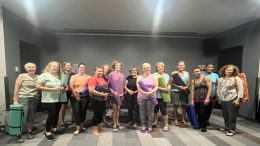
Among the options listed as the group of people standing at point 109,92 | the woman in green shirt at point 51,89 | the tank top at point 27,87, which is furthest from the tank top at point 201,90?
the tank top at point 27,87

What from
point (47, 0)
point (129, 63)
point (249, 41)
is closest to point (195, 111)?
point (249, 41)

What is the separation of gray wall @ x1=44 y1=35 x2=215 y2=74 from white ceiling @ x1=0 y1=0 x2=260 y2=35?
89 cm

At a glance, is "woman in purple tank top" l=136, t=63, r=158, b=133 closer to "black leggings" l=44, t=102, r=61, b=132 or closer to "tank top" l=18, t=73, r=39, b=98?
"black leggings" l=44, t=102, r=61, b=132

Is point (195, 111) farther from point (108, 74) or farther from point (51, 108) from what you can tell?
point (51, 108)

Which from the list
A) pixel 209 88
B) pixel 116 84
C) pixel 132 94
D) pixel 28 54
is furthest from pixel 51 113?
pixel 209 88

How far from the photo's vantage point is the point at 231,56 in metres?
5.71

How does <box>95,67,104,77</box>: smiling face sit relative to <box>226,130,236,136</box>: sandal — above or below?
above

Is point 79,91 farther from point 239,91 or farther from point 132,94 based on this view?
point 239,91

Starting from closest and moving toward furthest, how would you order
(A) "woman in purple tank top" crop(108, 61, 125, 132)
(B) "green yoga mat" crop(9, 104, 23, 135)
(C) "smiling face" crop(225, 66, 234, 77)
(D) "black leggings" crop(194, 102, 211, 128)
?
(B) "green yoga mat" crop(9, 104, 23, 135)
(C) "smiling face" crop(225, 66, 234, 77)
(A) "woman in purple tank top" crop(108, 61, 125, 132)
(D) "black leggings" crop(194, 102, 211, 128)

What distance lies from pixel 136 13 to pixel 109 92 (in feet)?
5.73

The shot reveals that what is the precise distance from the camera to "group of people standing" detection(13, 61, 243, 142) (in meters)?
3.20

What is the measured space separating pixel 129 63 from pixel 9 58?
3530 millimetres

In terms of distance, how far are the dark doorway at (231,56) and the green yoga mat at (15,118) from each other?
535cm

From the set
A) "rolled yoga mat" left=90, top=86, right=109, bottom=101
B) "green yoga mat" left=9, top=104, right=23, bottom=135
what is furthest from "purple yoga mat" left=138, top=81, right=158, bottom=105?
"green yoga mat" left=9, top=104, right=23, bottom=135
